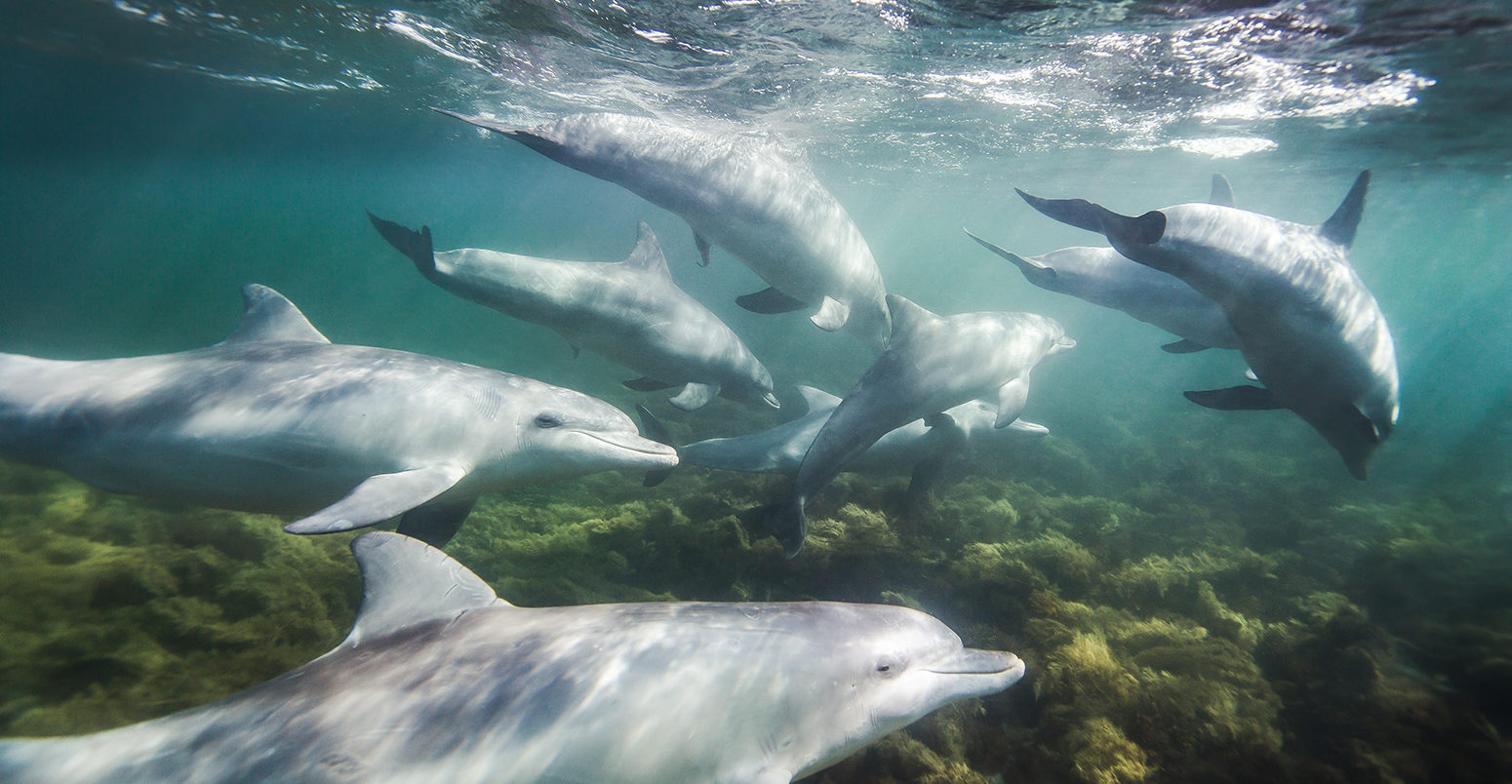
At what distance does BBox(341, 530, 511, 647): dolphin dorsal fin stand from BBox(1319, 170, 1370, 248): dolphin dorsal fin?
8.04 meters

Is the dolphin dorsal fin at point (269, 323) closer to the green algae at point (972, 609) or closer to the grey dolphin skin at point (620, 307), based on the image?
the grey dolphin skin at point (620, 307)

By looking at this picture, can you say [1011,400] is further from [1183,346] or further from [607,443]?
[607,443]

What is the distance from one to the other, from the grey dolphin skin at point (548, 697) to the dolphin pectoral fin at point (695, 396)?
493 centimetres

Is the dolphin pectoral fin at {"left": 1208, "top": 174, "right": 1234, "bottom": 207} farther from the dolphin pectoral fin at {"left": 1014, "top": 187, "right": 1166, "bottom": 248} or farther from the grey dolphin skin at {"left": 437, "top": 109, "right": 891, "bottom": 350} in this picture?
the grey dolphin skin at {"left": 437, "top": 109, "right": 891, "bottom": 350}

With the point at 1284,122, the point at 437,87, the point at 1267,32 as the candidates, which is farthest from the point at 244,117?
the point at 1284,122

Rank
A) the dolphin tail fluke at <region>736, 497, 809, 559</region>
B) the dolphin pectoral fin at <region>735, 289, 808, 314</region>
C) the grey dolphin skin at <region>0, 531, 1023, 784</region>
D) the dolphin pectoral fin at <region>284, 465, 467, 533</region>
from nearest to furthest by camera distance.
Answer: the grey dolphin skin at <region>0, 531, 1023, 784</region>, the dolphin pectoral fin at <region>284, 465, 467, 533</region>, the dolphin tail fluke at <region>736, 497, 809, 559</region>, the dolphin pectoral fin at <region>735, 289, 808, 314</region>

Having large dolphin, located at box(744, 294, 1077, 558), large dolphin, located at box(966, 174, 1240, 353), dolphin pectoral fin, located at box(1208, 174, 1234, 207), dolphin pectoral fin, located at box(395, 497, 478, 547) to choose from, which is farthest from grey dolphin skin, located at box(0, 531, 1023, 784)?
dolphin pectoral fin, located at box(1208, 174, 1234, 207)

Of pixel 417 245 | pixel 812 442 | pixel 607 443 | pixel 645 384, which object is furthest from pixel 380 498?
pixel 645 384

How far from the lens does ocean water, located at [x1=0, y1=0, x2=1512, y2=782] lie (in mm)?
3680

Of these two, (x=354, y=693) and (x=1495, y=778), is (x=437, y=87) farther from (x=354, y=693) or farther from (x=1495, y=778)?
(x=1495, y=778)

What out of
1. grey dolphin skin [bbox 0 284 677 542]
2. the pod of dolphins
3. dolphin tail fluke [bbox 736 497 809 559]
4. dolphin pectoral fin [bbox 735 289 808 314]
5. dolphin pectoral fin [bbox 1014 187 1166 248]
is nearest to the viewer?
the pod of dolphins

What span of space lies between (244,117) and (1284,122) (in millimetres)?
36099

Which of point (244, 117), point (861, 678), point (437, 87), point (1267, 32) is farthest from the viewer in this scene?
point (244, 117)

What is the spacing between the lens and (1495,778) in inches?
131
